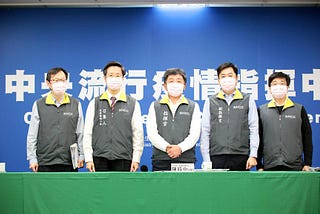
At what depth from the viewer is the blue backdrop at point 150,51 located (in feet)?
18.9

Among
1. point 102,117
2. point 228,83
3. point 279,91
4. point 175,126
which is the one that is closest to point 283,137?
point 279,91

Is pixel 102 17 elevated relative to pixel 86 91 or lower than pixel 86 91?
elevated

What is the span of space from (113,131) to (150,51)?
2.03 metres

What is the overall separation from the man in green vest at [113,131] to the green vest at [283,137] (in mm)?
1085

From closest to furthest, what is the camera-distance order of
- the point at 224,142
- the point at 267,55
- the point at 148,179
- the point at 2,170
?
the point at 148,179 → the point at 2,170 → the point at 224,142 → the point at 267,55

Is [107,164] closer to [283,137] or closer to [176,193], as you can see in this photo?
[176,193]

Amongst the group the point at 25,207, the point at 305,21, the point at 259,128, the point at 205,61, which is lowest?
the point at 25,207

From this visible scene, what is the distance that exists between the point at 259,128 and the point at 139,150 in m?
1.06

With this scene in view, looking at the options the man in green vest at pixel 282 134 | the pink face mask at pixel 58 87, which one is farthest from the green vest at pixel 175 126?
the pink face mask at pixel 58 87

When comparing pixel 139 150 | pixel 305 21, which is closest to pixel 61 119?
pixel 139 150

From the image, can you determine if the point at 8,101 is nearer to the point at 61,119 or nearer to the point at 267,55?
the point at 61,119

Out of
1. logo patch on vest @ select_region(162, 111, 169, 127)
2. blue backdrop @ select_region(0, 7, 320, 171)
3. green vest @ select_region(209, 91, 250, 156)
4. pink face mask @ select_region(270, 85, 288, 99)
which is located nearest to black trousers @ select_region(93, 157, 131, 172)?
logo patch on vest @ select_region(162, 111, 169, 127)

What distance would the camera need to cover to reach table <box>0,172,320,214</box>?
312 centimetres

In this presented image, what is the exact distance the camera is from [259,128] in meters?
4.13
